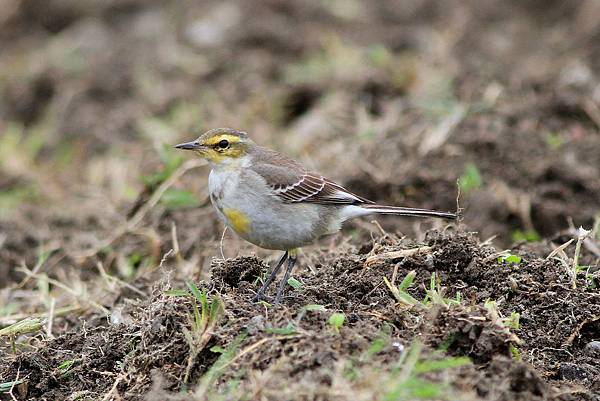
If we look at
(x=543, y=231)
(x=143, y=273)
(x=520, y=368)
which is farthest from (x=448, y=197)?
(x=520, y=368)

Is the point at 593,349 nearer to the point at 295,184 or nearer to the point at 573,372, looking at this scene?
the point at 573,372

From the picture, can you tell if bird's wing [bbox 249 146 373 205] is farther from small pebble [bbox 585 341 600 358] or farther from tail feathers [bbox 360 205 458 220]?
small pebble [bbox 585 341 600 358]

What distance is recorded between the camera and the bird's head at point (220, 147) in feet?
20.9

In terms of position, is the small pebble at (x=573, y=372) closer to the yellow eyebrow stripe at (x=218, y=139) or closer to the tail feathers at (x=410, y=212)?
the tail feathers at (x=410, y=212)

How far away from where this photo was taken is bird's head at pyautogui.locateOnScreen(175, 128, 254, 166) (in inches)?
251

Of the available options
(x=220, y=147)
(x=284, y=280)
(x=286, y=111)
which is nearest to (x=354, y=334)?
(x=284, y=280)

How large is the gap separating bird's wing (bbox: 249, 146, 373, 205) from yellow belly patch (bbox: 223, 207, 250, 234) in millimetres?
317

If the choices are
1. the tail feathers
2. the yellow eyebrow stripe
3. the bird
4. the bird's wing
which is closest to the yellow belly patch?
the bird

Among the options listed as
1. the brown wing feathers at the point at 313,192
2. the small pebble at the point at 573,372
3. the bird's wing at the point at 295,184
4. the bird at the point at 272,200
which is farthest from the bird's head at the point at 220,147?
the small pebble at the point at 573,372

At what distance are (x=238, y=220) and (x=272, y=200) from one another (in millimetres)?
293

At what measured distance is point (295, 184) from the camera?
6.26 m

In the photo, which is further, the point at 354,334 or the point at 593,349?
the point at 593,349

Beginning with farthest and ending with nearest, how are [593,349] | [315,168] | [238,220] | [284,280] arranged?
[315,168] → [238,220] → [284,280] → [593,349]

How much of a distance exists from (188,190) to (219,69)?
4.82 metres
